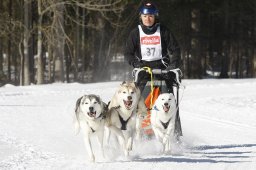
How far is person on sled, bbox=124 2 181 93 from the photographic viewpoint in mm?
8359

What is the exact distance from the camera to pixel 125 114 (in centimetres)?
755

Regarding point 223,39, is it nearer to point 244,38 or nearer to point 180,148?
point 244,38

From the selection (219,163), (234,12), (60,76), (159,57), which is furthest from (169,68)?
(234,12)

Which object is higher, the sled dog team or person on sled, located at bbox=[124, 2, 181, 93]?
person on sled, located at bbox=[124, 2, 181, 93]

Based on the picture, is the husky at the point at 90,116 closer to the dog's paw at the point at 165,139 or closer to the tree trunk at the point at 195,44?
the dog's paw at the point at 165,139

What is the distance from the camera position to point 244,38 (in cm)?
3844

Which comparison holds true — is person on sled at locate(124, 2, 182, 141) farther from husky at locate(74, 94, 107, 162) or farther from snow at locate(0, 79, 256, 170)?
husky at locate(74, 94, 107, 162)

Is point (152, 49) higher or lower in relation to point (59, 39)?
lower

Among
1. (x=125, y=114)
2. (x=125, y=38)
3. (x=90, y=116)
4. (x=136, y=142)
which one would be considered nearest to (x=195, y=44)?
(x=125, y=38)

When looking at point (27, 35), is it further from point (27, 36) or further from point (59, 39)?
point (59, 39)

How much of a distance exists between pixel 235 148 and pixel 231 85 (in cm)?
1518

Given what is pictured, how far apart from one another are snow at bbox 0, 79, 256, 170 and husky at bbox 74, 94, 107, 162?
1.10 feet

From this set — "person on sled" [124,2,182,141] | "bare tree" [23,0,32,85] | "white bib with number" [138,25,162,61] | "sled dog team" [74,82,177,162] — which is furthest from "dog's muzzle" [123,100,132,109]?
"bare tree" [23,0,32,85]

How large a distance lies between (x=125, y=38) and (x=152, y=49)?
27.7m
